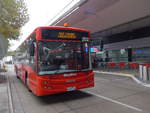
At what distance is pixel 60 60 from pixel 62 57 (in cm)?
17

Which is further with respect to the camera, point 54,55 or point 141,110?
point 54,55

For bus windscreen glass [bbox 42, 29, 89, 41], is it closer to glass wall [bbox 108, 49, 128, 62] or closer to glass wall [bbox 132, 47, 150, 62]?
glass wall [bbox 132, 47, 150, 62]

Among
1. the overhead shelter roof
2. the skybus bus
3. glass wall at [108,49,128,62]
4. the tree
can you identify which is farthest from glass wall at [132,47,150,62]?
the tree

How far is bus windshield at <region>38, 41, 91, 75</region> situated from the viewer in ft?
18.0

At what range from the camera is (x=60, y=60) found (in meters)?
5.80

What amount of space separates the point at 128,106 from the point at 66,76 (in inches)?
101

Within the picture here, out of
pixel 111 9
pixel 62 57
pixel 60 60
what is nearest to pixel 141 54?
pixel 111 9

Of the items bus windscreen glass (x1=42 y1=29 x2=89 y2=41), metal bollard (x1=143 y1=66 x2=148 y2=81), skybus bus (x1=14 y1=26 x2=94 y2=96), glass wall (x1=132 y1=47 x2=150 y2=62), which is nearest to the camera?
skybus bus (x1=14 y1=26 x2=94 y2=96)

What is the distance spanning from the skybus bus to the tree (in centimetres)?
636

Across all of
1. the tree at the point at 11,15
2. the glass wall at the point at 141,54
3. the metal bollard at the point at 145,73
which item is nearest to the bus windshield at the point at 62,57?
the metal bollard at the point at 145,73

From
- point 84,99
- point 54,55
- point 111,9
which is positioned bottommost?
point 84,99

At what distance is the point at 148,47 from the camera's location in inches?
734

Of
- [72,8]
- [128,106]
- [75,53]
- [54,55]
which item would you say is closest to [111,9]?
[72,8]

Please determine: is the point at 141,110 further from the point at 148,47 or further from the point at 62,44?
the point at 148,47
